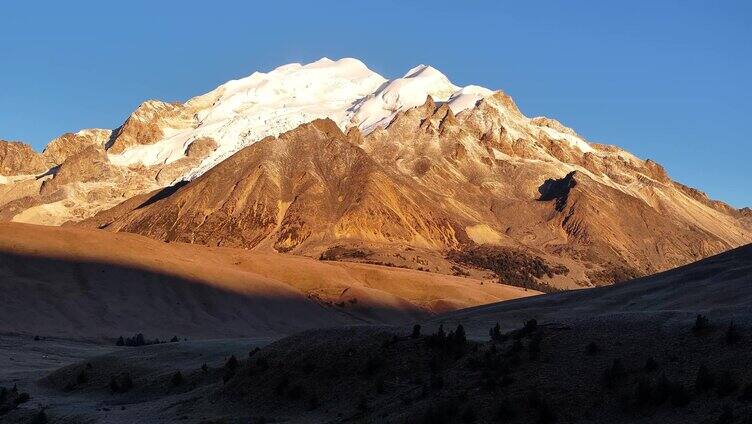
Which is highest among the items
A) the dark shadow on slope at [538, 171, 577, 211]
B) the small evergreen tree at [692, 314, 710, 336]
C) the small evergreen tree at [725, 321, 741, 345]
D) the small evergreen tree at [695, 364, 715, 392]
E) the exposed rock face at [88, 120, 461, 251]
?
the dark shadow on slope at [538, 171, 577, 211]

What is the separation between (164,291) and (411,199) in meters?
80.3

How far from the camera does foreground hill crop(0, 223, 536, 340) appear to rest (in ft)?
162

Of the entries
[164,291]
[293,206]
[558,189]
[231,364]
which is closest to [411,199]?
[293,206]

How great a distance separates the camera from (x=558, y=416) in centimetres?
1530

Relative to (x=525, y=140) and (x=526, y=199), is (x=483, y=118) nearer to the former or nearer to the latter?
(x=525, y=140)

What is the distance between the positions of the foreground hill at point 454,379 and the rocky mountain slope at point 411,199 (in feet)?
275

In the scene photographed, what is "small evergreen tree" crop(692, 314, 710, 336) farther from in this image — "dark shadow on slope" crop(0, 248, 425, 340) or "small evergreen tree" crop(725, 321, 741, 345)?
"dark shadow on slope" crop(0, 248, 425, 340)

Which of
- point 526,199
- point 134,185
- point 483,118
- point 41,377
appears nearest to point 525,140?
point 483,118

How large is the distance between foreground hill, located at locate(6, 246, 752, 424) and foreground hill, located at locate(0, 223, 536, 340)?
887 inches

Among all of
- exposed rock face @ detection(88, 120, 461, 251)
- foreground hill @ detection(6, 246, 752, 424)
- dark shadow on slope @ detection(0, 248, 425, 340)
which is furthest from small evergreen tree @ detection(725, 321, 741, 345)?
exposed rock face @ detection(88, 120, 461, 251)

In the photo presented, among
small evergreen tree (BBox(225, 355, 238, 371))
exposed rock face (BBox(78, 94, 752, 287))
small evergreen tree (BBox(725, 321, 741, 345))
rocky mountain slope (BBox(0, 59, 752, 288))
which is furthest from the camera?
exposed rock face (BBox(78, 94, 752, 287))

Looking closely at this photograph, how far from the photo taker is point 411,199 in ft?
438

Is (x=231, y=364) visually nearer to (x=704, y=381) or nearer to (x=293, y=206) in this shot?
(x=704, y=381)

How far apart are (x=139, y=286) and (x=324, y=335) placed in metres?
35.3
